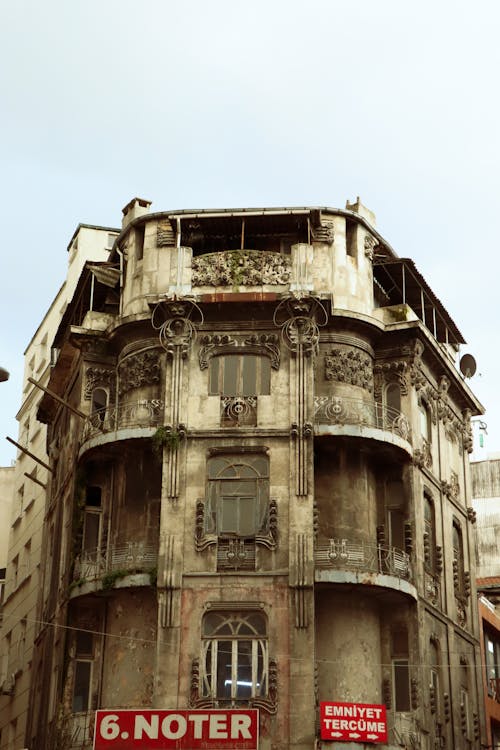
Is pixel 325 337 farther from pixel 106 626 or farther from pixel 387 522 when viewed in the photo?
pixel 106 626

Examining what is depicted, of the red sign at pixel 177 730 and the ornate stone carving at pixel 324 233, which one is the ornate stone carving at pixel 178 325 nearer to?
the ornate stone carving at pixel 324 233

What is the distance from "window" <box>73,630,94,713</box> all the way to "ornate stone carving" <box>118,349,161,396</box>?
8675 mm

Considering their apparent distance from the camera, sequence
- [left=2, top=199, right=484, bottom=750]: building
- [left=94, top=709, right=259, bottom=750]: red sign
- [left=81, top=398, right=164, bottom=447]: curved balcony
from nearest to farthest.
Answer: [left=94, top=709, right=259, bottom=750]: red sign
[left=2, top=199, right=484, bottom=750]: building
[left=81, top=398, right=164, bottom=447]: curved balcony

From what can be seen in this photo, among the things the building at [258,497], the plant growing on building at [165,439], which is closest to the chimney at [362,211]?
the building at [258,497]

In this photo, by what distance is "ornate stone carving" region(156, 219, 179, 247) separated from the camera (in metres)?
46.4

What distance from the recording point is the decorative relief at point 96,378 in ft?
154

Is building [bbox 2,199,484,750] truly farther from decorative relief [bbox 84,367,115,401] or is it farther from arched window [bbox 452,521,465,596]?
arched window [bbox 452,521,465,596]

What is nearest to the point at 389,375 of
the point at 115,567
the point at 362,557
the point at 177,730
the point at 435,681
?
the point at 362,557

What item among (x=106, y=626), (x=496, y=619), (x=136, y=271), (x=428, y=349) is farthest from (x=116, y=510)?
(x=496, y=619)

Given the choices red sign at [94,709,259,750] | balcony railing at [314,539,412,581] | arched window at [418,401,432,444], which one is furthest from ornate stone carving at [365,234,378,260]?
red sign at [94,709,259,750]

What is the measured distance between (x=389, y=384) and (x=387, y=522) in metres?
5.14

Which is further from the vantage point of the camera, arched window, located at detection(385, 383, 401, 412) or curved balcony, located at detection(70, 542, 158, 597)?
arched window, located at detection(385, 383, 401, 412)

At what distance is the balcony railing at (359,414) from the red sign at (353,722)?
30.5 feet

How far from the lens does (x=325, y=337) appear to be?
45.3 meters
